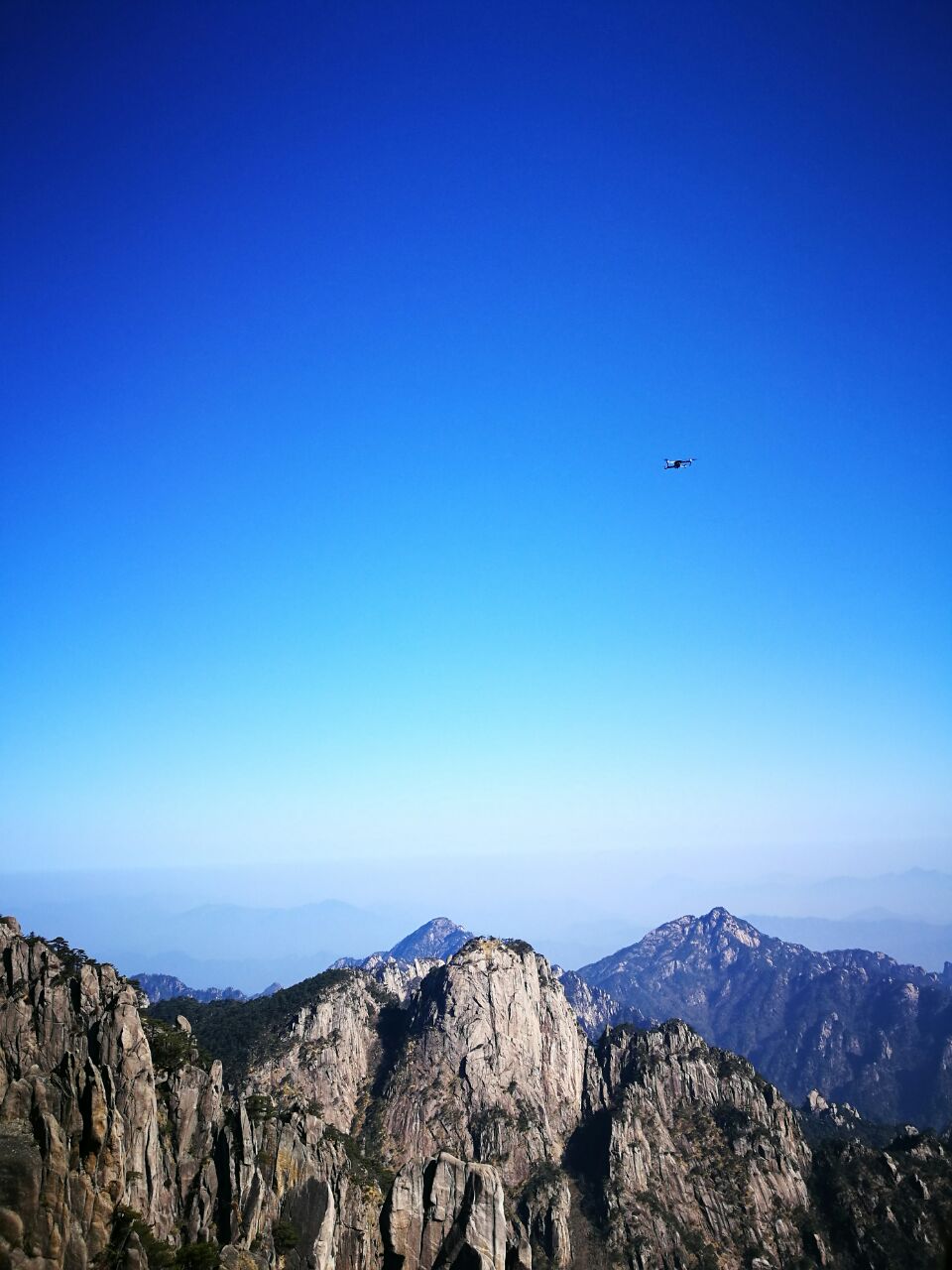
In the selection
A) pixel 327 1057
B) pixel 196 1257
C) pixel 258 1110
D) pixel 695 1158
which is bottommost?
pixel 695 1158

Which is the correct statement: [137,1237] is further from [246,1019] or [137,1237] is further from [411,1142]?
[246,1019]

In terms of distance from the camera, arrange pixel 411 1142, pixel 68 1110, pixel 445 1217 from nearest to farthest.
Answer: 1. pixel 68 1110
2. pixel 445 1217
3. pixel 411 1142

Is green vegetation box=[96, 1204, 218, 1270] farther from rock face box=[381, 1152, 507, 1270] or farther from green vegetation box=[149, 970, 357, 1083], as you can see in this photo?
green vegetation box=[149, 970, 357, 1083]

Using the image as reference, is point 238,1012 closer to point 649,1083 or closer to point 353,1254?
point 649,1083

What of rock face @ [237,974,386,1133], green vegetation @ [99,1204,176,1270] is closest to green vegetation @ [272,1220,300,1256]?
green vegetation @ [99,1204,176,1270]

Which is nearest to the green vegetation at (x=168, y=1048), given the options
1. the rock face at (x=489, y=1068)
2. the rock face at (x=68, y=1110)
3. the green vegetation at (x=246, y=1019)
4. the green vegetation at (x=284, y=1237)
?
the rock face at (x=68, y=1110)

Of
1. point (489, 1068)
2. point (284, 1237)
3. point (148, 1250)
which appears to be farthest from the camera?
point (489, 1068)

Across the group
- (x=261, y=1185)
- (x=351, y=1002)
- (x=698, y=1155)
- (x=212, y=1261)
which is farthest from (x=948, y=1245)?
(x=351, y=1002)

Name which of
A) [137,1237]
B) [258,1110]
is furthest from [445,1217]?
[137,1237]
